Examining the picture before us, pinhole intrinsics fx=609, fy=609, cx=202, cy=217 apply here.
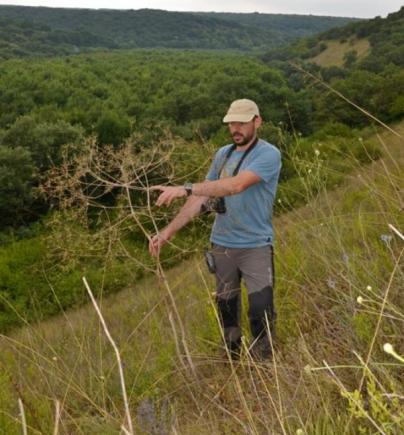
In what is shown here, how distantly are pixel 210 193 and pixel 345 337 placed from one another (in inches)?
42.0

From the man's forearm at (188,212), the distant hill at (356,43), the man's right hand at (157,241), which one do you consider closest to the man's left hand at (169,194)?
the man's right hand at (157,241)

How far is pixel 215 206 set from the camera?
373cm

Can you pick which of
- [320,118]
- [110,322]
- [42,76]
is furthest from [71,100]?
[110,322]

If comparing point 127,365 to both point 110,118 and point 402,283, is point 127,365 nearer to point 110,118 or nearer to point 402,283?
point 402,283

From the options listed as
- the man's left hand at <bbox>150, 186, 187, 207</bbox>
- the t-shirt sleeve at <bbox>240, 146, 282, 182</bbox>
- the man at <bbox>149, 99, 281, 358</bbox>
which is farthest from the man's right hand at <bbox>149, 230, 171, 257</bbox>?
the t-shirt sleeve at <bbox>240, 146, 282, 182</bbox>

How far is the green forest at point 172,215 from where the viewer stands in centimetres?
250

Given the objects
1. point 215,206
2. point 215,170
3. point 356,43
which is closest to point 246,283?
point 215,206

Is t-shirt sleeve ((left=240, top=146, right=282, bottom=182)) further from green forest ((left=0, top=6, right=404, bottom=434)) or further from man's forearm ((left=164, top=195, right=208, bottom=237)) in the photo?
man's forearm ((left=164, top=195, right=208, bottom=237))

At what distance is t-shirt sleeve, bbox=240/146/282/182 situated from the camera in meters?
3.47

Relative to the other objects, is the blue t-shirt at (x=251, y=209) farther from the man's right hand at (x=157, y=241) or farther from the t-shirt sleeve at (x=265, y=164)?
the man's right hand at (x=157, y=241)

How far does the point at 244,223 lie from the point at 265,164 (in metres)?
0.39

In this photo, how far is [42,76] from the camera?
6712 centimetres

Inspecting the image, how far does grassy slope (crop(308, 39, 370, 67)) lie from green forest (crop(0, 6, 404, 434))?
562 mm

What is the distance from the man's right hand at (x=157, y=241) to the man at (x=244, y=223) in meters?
0.05
